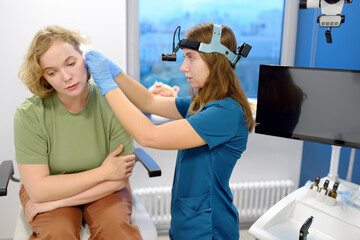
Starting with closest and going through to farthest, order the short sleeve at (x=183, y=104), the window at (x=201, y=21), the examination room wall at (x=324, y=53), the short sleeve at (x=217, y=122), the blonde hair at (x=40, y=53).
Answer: the short sleeve at (x=217, y=122)
the blonde hair at (x=40, y=53)
the short sleeve at (x=183, y=104)
the examination room wall at (x=324, y=53)
the window at (x=201, y=21)

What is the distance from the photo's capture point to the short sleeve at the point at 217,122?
1194 mm

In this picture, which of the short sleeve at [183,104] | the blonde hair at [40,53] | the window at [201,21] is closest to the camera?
the blonde hair at [40,53]

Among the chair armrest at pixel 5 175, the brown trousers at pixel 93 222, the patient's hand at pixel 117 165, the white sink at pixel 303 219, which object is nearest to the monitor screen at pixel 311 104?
the white sink at pixel 303 219

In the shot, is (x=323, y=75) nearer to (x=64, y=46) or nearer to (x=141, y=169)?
(x=64, y=46)

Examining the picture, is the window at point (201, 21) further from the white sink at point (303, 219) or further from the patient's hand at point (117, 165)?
the white sink at point (303, 219)

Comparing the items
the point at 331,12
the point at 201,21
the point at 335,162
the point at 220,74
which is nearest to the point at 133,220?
the point at 220,74

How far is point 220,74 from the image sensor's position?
4.15 feet

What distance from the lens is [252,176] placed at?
101 inches

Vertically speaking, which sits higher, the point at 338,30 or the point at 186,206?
the point at 338,30

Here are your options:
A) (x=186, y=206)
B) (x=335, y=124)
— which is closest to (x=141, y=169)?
(x=186, y=206)

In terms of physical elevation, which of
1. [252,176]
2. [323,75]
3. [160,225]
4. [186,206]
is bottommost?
[160,225]

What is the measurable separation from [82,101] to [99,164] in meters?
0.28

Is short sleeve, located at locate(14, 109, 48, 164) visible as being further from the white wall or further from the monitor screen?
the monitor screen

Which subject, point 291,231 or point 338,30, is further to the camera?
point 338,30
